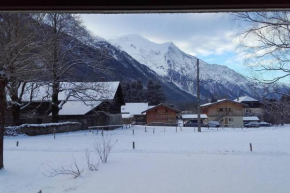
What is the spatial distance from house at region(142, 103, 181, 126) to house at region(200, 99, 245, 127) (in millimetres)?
8609

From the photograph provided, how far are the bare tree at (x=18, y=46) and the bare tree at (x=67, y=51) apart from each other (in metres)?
2.63

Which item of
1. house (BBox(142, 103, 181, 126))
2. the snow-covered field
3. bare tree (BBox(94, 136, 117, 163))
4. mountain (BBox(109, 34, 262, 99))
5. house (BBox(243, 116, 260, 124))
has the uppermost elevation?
mountain (BBox(109, 34, 262, 99))

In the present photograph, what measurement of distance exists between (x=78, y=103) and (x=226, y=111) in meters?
27.5

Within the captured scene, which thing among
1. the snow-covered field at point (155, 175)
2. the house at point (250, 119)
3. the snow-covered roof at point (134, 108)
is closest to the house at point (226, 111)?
the house at point (250, 119)

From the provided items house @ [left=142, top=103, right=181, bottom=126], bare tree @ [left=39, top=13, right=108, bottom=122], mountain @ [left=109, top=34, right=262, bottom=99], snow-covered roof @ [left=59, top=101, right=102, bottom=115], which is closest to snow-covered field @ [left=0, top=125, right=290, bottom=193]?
bare tree @ [left=39, top=13, right=108, bottom=122]

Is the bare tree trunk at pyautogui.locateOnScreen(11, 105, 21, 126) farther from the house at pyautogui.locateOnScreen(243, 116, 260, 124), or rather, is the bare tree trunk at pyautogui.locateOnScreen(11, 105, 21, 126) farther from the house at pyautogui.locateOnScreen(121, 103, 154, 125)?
the house at pyautogui.locateOnScreen(243, 116, 260, 124)

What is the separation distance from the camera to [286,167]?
9.03m

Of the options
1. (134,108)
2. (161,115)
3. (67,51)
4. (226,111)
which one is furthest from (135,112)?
(67,51)

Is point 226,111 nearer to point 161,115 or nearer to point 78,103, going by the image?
point 161,115

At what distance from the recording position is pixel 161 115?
134 feet

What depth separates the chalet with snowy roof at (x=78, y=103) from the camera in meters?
22.0

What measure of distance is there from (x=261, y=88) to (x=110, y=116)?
21.8 meters

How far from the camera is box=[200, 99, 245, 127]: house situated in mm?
43719

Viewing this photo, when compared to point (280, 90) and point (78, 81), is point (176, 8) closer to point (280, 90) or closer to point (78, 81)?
point (280, 90)
